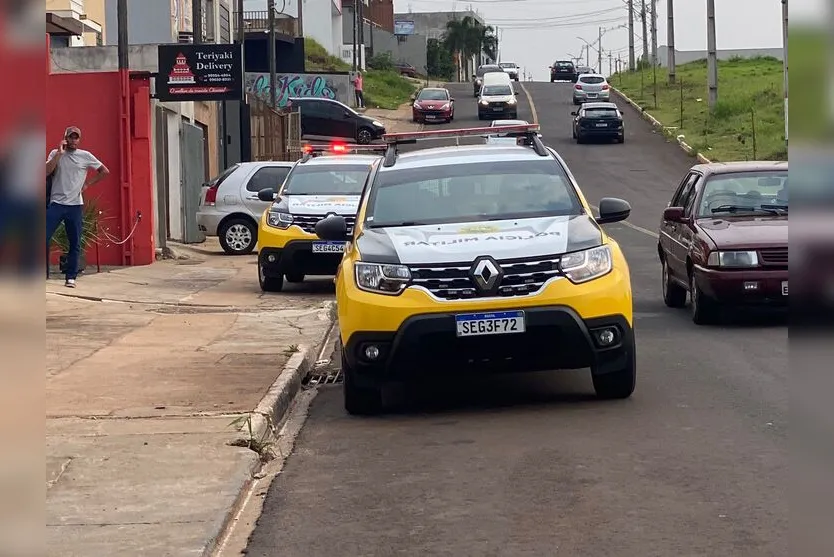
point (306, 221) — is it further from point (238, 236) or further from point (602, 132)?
point (602, 132)

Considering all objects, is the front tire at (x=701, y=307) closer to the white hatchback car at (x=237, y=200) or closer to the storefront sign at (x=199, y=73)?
the storefront sign at (x=199, y=73)

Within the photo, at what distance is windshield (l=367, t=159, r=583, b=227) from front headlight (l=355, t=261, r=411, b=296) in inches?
31.4

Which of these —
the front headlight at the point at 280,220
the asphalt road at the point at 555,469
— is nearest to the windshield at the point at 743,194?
the asphalt road at the point at 555,469

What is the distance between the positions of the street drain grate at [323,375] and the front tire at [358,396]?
177cm

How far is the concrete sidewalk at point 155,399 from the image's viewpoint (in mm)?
6133

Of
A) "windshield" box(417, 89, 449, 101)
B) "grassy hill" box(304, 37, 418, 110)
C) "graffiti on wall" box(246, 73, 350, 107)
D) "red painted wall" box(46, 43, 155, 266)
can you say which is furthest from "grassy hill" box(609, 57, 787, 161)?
"red painted wall" box(46, 43, 155, 266)

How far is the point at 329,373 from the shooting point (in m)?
11.4

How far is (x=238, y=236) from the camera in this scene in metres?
25.1

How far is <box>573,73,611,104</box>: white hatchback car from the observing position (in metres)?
67.8

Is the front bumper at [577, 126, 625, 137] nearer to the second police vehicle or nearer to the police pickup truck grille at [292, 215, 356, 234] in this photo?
the second police vehicle
